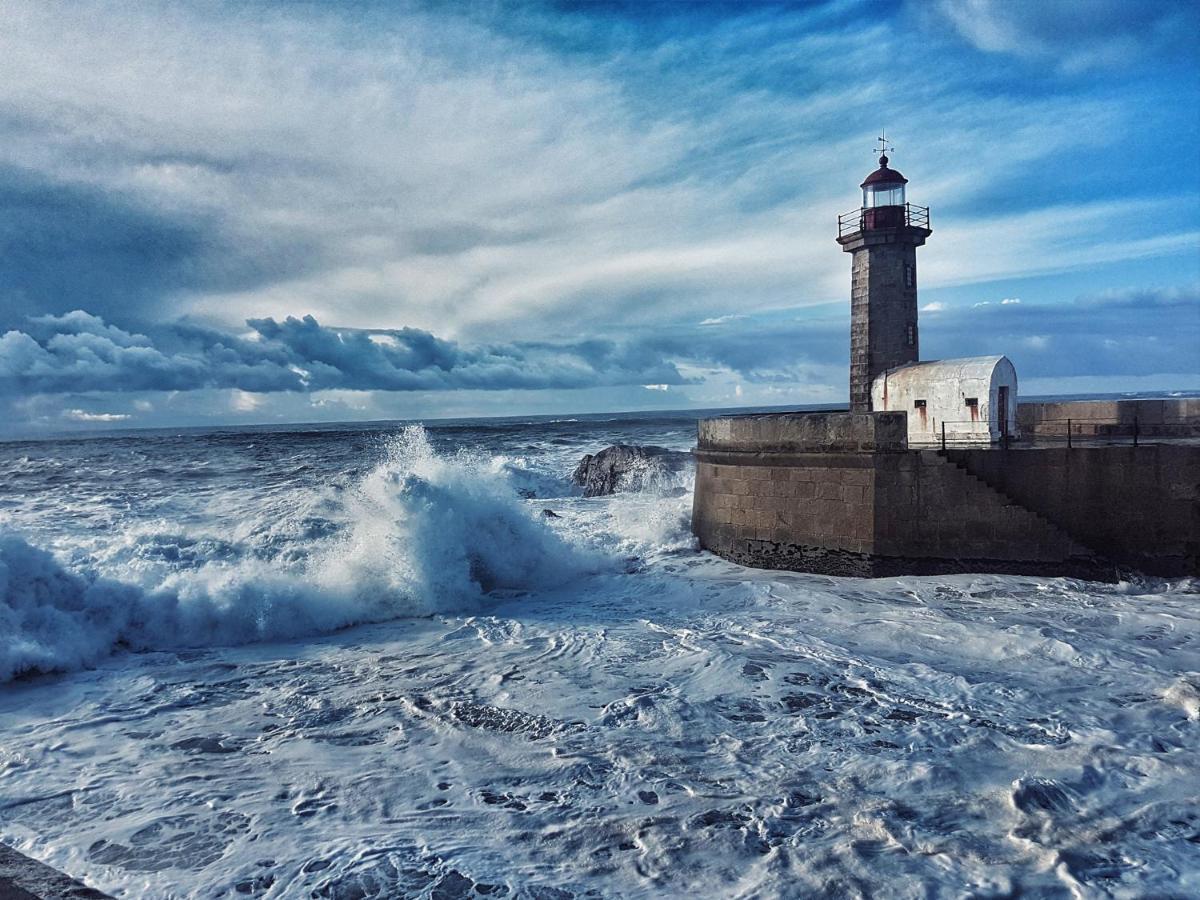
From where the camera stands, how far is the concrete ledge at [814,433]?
848cm

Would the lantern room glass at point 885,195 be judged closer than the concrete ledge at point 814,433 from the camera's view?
No

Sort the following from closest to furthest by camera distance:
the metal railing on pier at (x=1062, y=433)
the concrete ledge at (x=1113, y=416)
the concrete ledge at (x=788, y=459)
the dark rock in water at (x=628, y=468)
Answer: the concrete ledge at (x=788, y=459) < the metal railing on pier at (x=1062, y=433) < the concrete ledge at (x=1113, y=416) < the dark rock in water at (x=628, y=468)

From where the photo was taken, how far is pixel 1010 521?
834cm

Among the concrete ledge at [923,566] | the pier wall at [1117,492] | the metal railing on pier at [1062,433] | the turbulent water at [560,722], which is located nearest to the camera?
the turbulent water at [560,722]

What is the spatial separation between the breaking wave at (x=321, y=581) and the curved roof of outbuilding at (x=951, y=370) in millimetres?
5080

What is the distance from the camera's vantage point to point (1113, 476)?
8.17 meters

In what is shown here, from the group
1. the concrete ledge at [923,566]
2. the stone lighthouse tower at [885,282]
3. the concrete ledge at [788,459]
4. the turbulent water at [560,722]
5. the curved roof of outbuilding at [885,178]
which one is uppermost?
the curved roof of outbuilding at [885,178]

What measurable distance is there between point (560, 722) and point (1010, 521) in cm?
585

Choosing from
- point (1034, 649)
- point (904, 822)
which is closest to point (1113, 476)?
point (1034, 649)

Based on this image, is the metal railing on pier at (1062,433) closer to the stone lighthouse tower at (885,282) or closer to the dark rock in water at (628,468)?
the stone lighthouse tower at (885,282)

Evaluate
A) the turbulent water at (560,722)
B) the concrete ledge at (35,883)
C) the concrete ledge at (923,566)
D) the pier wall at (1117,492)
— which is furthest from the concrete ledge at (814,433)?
the concrete ledge at (35,883)

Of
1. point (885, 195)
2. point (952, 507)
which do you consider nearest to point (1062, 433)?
point (952, 507)

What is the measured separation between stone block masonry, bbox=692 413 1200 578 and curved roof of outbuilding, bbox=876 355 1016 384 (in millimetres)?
1984

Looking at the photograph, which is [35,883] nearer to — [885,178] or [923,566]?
[923,566]
